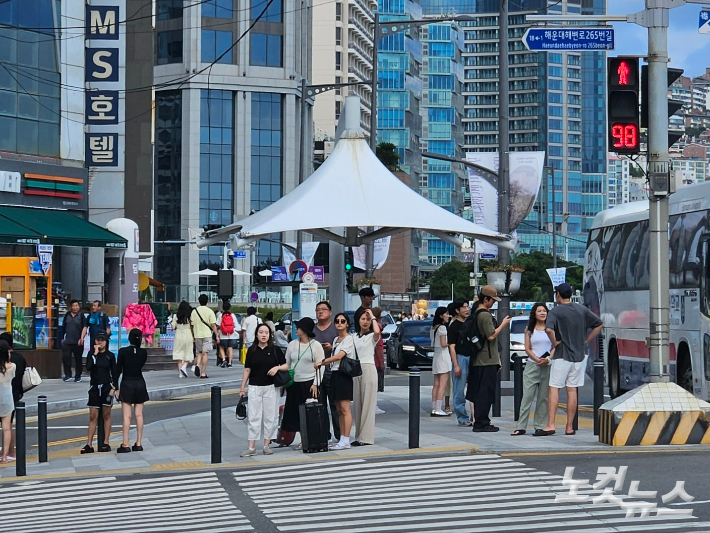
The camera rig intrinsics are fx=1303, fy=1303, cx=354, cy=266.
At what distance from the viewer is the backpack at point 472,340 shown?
17.4 metres

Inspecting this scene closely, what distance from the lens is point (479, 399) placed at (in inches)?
685

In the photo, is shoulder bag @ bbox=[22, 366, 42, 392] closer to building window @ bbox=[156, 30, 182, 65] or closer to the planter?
the planter

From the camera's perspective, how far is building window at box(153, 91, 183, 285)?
105m

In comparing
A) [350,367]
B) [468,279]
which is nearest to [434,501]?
[350,367]

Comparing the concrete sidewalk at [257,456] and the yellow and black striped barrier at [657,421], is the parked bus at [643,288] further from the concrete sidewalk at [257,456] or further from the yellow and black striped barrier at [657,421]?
the concrete sidewalk at [257,456]

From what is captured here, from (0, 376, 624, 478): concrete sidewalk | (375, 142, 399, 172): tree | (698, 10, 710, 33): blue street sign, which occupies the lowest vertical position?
(0, 376, 624, 478): concrete sidewalk

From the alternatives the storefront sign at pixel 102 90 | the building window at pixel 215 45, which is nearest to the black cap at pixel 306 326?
the storefront sign at pixel 102 90

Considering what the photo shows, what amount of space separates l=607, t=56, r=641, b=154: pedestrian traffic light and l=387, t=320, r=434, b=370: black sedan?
22169 mm

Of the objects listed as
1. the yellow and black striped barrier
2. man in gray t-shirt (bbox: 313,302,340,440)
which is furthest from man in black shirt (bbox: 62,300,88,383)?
the yellow and black striped barrier

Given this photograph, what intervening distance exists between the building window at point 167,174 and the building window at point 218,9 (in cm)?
721

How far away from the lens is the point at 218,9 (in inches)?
4026

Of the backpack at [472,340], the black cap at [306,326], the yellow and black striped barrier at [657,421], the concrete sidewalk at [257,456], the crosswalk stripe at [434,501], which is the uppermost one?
the black cap at [306,326]

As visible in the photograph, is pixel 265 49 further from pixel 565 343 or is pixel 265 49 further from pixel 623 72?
pixel 623 72

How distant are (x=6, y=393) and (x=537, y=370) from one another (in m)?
6.93
